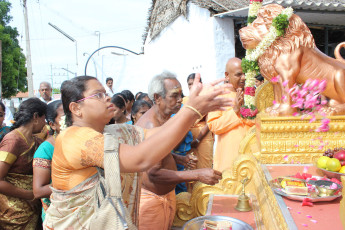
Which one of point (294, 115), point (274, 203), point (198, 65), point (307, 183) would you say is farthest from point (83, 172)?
point (198, 65)

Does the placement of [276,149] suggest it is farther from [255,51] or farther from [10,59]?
[10,59]

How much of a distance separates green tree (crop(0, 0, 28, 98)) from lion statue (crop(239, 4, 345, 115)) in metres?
22.1

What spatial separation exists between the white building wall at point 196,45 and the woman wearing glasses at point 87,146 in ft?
17.7

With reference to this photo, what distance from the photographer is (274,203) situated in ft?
4.91

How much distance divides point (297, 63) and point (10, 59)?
2333 cm

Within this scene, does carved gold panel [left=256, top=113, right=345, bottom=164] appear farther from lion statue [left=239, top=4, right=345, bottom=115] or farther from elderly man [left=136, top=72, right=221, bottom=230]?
elderly man [left=136, top=72, right=221, bottom=230]

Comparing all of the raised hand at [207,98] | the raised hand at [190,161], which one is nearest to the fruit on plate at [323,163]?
the raised hand at [207,98]

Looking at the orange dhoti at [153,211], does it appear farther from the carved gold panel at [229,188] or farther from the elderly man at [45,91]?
the elderly man at [45,91]

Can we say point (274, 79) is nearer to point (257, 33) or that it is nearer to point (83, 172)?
point (257, 33)

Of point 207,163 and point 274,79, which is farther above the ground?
point 274,79

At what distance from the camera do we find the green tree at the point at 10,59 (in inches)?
821

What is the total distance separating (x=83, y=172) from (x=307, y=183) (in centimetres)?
125

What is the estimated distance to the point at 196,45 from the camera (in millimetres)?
7871

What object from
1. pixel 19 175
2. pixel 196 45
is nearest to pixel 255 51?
pixel 19 175
